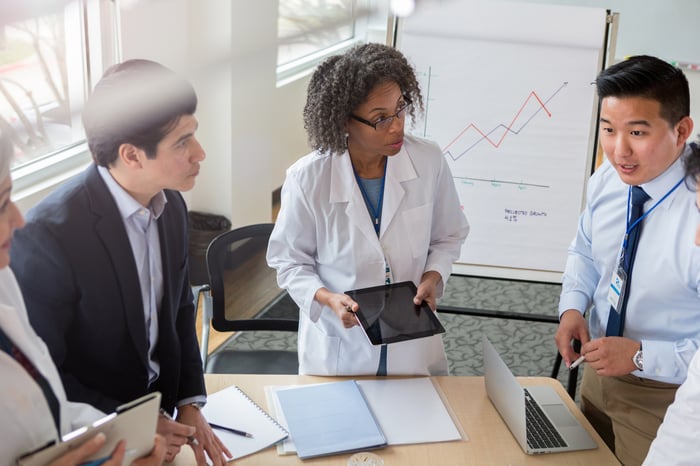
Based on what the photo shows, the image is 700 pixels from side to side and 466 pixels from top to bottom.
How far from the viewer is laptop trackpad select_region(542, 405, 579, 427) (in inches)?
55.5

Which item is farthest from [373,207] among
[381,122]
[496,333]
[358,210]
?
[496,333]

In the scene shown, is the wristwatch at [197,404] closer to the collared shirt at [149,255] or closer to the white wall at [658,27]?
the collared shirt at [149,255]

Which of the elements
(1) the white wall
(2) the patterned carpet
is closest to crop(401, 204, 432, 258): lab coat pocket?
(2) the patterned carpet

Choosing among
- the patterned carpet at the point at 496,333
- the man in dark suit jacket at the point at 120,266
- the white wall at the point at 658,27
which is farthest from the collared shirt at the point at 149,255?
the white wall at the point at 658,27

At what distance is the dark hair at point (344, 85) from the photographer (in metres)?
1.47

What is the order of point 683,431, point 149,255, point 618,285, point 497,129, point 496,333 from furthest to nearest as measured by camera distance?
point 496,333, point 497,129, point 618,285, point 149,255, point 683,431

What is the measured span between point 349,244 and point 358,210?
83 millimetres

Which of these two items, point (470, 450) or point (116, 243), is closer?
point (116, 243)

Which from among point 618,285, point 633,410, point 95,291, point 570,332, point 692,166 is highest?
point 692,166

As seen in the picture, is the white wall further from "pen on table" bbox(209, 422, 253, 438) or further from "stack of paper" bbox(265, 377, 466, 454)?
"pen on table" bbox(209, 422, 253, 438)

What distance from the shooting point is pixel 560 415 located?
4.72ft

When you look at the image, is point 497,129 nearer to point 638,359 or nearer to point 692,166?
point 692,166

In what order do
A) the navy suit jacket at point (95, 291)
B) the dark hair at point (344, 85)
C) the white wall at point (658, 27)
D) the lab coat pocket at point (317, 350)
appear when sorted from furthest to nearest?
the white wall at point (658, 27) → the lab coat pocket at point (317, 350) → the dark hair at point (344, 85) → the navy suit jacket at point (95, 291)

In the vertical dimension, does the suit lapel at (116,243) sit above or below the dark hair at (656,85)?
below
